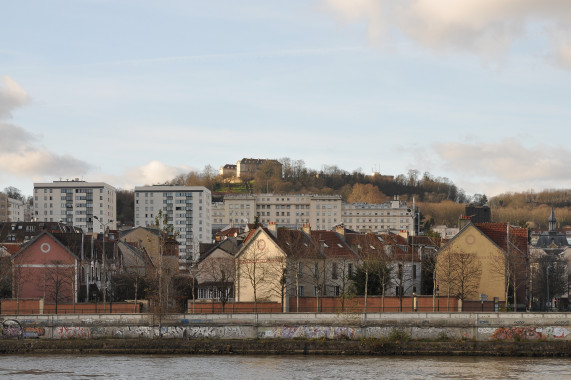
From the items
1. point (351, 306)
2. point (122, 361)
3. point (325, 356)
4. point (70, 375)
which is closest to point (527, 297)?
point (351, 306)

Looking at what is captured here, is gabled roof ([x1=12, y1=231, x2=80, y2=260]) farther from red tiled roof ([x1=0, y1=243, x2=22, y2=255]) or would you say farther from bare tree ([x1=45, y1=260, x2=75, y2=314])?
red tiled roof ([x1=0, y1=243, x2=22, y2=255])

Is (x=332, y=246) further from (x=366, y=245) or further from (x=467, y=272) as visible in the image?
(x=467, y=272)

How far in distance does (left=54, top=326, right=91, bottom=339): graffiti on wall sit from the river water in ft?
9.59

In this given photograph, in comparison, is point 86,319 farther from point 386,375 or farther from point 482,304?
point 482,304

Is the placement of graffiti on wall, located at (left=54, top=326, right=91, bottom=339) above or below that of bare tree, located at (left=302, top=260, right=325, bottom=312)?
below

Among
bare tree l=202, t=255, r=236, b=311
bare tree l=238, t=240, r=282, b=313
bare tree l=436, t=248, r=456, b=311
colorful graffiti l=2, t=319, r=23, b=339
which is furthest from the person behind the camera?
bare tree l=202, t=255, r=236, b=311

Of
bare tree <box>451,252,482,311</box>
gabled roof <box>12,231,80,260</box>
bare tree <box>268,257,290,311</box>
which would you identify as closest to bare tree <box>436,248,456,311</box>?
bare tree <box>451,252,482,311</box>

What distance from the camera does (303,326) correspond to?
6606 centimetres

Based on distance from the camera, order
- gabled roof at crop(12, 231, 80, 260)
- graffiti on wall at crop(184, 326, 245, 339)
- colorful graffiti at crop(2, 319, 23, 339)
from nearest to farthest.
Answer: graffiti on wall at crop(184, 326, 245, 339)
colorful graffiti at crop(2, 319, 23, 339)
gabled roof at crop(12, 231, 80, 260)

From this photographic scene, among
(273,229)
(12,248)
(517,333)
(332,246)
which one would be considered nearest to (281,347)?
(517,333)

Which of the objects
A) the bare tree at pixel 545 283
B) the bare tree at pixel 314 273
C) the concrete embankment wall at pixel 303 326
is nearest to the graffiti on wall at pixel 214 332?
the concrete embankment wall at pixel 303 326

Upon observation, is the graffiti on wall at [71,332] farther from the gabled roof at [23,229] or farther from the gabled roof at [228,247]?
the gabled roof at [23,229]

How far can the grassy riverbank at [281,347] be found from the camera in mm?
62812

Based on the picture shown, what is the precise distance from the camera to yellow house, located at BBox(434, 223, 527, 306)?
80750 mm
